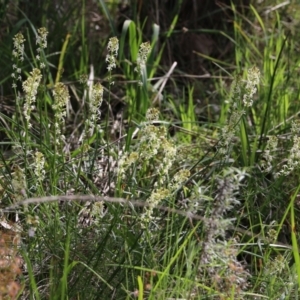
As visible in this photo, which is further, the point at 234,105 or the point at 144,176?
the point at 144,176

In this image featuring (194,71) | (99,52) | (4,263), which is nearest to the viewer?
(4,263)

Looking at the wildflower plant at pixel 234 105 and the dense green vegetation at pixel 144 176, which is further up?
the wildflower plant at pixel 234 105

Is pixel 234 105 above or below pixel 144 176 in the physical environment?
above

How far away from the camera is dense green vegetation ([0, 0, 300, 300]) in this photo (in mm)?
2107

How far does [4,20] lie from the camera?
409 centimetres

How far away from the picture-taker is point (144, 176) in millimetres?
2791

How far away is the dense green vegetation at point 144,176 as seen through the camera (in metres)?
→ 2.11

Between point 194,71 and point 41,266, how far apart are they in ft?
7.80

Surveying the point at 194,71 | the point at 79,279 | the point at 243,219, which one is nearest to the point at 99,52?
the point at 194,71

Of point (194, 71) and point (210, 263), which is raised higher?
point (210, 263)

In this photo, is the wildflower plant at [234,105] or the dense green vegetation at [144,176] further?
the wildflower plant at [234,105]

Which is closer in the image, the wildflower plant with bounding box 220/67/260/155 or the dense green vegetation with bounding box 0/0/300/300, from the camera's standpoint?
the dense green vegetation with bounding box 0/0/300/300

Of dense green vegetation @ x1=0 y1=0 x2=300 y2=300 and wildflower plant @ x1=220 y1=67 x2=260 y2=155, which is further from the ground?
wildflower plant @ x1=220 y1=67 x2=260 y2=155

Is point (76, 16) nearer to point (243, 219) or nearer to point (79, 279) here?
point (243, 219)
